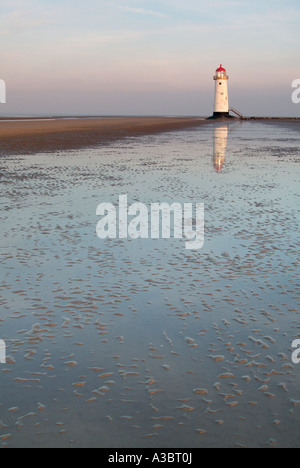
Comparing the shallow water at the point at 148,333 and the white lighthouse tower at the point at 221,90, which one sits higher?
the white lighthouse tower at the point at 221,90

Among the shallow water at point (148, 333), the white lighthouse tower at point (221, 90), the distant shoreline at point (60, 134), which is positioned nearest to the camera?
the shallow water at point (148, 333)

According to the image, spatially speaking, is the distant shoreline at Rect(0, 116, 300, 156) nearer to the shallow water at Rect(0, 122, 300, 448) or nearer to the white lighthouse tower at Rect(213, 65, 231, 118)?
the white lighthouse tower at Rect(213, 65, 231, 118)

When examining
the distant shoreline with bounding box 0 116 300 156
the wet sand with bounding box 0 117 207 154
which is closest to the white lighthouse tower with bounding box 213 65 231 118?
the distant shoreline with bounding box 0 116 300 156

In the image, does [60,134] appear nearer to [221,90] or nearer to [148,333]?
[148,333]

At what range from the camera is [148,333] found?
15.6ft

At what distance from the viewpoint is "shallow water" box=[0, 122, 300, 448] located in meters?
3.34

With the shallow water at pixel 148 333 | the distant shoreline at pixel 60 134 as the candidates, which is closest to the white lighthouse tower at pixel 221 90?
the distant shoreline at pixel 60 134

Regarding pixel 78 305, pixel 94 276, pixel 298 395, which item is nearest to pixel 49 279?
pixel 94 276

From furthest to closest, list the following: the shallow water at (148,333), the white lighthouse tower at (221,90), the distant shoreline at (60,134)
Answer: the white lighthouse tower at (221,90) → the distant shoreline at (60,134) → the shallow water at (148,333)

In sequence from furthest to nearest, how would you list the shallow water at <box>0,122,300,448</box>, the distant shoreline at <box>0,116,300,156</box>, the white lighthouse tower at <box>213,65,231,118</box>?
the white lighthouse tower at <box>213,65,231,118</box> < the distant shoreline at <box>0,116,300,156</box> < the shallow water at <box>0,122,300,448</box>

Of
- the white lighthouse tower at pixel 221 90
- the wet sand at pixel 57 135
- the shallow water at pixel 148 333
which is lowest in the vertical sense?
the shallow water at pixel 148 333

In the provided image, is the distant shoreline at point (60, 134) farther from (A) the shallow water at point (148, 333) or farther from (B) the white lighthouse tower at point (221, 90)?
(A) the shallow water at point (148, 333)

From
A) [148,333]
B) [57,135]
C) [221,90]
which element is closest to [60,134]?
[57,135]

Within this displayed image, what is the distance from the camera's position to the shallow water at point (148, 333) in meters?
3.34
